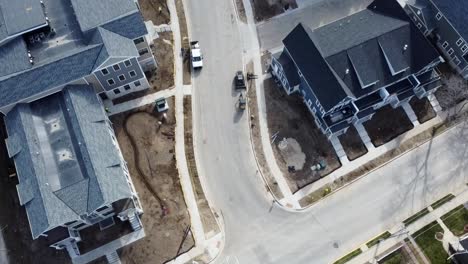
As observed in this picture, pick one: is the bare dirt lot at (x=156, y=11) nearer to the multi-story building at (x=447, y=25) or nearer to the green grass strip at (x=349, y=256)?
the multi-story building at (x=447, y=25)

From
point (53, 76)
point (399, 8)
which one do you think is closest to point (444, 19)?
point (399, 8)

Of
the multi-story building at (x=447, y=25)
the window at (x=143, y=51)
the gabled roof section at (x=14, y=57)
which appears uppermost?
the gabled roof section at (x=14, y=57)

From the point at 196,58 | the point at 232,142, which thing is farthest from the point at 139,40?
the point at 232,142

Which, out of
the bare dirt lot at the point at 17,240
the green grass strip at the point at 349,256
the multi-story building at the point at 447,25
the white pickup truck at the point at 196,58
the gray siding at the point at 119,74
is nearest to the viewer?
the bare dirt lot at the point at 17,240

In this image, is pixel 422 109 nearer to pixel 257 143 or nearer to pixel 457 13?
pixel 457 13

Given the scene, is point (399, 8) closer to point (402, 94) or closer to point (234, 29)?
point (402, 94)

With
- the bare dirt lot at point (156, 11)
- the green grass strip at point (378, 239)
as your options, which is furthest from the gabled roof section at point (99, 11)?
the green grass strip at point (378, 239)

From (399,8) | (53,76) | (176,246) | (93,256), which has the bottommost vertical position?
(176,246)
